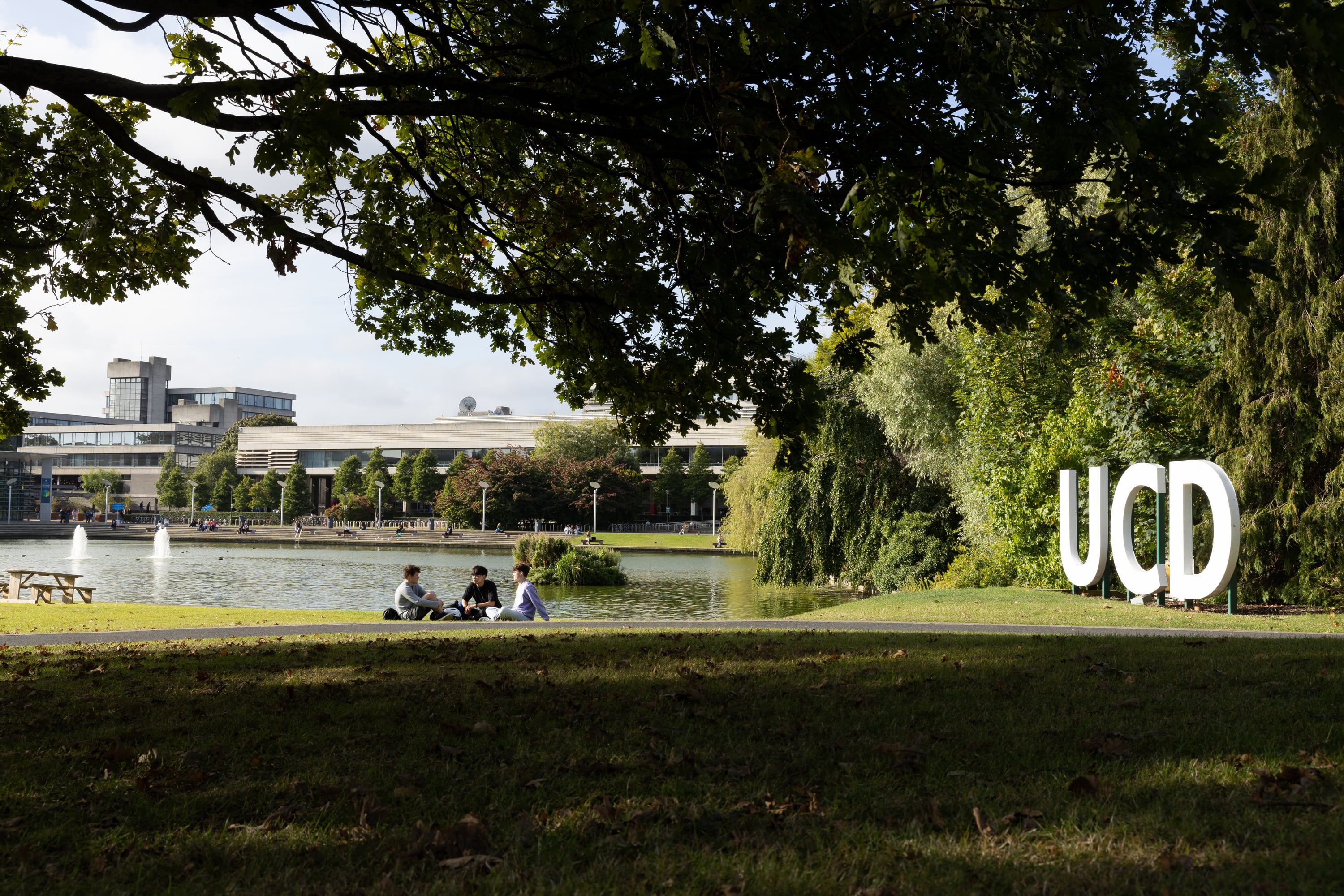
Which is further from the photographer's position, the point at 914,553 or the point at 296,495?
the point at 296,495

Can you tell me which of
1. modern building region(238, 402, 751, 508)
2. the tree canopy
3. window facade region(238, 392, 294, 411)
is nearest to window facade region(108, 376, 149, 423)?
window facade region(238, 392, 294, 411)

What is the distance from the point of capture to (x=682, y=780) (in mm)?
4449

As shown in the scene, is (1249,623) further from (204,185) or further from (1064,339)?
(204,185)

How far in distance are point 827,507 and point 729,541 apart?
11506 millimetres

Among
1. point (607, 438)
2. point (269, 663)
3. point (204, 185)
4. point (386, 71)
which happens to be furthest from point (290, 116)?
point (607, 438)

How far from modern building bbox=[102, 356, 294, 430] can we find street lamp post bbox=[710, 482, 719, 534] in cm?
7976

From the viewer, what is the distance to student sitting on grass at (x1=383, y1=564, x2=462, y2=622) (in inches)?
592

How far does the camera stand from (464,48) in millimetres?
9031

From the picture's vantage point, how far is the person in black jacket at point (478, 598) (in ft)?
49.9

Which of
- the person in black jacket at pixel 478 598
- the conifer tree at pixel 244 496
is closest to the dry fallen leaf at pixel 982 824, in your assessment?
the person in black jacket at pixel 478 598

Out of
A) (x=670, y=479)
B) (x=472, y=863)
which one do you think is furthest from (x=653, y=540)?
(x=472, y=863)

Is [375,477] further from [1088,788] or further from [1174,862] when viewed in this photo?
[1174,862]

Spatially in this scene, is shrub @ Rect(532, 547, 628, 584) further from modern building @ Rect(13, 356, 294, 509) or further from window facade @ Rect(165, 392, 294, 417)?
window facade @ Rect(165, 392, 294, 417)

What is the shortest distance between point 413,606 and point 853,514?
50.4 feet
